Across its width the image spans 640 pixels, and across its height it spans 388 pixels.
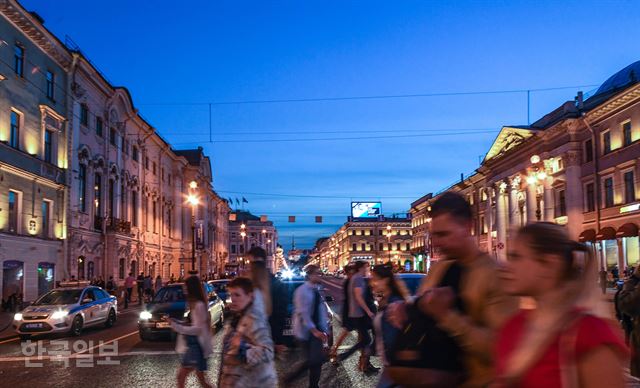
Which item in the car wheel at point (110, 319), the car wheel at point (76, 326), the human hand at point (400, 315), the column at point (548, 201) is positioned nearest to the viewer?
the human hand at point (400, 315)

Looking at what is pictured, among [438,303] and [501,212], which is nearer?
[438,303]

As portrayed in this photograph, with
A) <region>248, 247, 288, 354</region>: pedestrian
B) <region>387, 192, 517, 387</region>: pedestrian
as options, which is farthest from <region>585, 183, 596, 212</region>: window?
<region>387, 192, 517, 387</region>: pedestrian

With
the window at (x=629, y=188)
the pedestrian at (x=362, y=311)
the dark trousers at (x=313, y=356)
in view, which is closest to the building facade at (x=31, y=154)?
the pedestrian at (x=362, y=311)

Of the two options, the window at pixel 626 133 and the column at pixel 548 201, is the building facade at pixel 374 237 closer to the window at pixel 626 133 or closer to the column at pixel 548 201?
the column at pixel 548 201

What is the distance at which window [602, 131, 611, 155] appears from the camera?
141 ft

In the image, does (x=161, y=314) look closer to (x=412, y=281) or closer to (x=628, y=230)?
(x=412, y=281)

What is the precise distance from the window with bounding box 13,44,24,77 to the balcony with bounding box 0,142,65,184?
393 cm

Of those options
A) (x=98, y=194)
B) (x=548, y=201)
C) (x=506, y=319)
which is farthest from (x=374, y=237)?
(x=506, y=319)

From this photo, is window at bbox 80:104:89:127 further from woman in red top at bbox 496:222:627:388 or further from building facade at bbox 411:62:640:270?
woman in red top at bbox 496:222:627:388

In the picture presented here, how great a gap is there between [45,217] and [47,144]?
13.0 ft

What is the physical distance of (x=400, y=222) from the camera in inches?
5807

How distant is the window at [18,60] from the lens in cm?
3031

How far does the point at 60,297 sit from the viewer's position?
20.5 metres

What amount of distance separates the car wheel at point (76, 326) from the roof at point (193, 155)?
59.6 m
